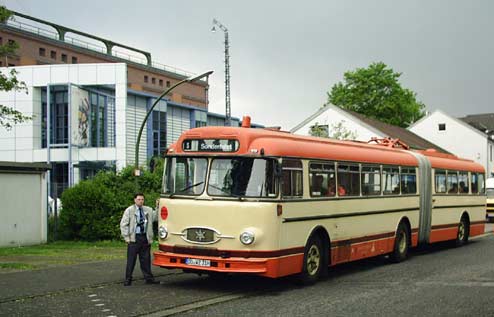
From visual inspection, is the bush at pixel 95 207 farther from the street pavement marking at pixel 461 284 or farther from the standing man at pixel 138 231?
the street pavement marking at pixel 461 284

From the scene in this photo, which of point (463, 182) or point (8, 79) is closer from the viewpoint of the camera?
point (8, 79)

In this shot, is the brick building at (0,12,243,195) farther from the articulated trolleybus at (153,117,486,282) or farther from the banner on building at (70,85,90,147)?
the articulated trolleybus at (153,117,486,282)

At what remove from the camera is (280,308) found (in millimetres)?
10398

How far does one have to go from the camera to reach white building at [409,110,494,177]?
7106 cm

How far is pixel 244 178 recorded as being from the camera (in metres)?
12.1

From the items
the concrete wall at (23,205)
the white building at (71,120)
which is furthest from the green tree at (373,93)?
the concrete wall at (23,205)

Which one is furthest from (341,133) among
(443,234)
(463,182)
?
(443,234)

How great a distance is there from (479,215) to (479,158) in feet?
162

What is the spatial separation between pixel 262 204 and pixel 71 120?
128 ft

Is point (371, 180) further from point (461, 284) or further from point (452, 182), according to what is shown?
point (452, 182)

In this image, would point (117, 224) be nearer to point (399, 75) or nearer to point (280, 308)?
point (280, 308)

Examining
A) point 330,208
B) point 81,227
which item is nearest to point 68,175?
point 81,227

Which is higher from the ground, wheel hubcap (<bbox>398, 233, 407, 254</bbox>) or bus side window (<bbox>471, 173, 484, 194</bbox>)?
bus side window (<bbox>471, 173, 484, 194</bbox>)

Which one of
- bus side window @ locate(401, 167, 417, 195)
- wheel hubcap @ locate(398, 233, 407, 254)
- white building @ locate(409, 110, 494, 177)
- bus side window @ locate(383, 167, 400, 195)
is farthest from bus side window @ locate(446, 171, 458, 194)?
white building @ locate(409, 110, 494, 177)
